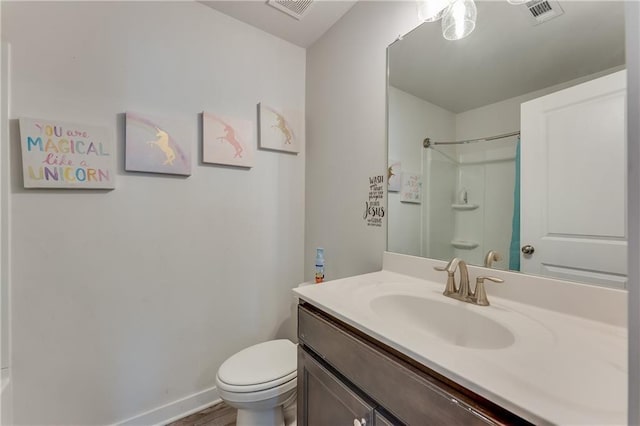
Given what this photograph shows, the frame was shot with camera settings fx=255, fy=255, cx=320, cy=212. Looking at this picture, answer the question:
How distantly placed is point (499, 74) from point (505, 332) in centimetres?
89

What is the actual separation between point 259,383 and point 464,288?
3.00 feet

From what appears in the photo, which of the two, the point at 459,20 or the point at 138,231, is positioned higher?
the point at 459,20

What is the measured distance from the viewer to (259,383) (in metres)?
1.09

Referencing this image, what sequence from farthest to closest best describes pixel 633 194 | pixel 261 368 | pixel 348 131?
1. pixel 348 131
2. pixel 261 368
3. pixel 633 194

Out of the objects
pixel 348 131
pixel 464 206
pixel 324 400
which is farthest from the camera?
pixel 348 131

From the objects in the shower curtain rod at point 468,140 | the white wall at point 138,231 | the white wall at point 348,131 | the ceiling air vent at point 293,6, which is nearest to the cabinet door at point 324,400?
the white wall at point 348,131

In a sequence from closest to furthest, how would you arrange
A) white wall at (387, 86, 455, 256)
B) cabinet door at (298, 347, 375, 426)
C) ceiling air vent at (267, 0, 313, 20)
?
cabinet door at (298, 347, 375, 426) → white wall at (387, 86, 455, 256) → ceiling air vent at (267, 0, 313, 20)

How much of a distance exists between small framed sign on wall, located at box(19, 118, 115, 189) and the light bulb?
4.91 feet

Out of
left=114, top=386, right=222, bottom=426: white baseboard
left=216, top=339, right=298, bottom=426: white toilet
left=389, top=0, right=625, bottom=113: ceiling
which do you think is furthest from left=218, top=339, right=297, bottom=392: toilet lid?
left=389, top=0, right=625, bottom=113: ceiling

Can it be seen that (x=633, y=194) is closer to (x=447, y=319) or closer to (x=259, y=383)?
(x=447, y=319)

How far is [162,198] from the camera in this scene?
1.34m

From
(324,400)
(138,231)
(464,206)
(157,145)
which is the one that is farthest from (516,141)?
(138,231)

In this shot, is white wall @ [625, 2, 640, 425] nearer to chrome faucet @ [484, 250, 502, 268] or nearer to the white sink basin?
the white sink basin

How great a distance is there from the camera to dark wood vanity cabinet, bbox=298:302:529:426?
49 centimetres
